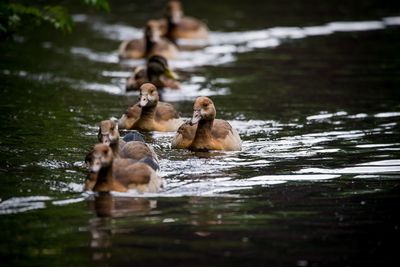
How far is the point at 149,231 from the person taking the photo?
475 inches

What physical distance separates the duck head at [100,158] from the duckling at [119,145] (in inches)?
40.8

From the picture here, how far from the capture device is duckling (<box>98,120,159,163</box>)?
15039mm

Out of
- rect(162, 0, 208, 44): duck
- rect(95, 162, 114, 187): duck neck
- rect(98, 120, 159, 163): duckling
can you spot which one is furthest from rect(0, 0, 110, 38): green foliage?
rect(162, 0, 208, 44): duck

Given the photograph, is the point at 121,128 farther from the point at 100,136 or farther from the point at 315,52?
the point at 315,52

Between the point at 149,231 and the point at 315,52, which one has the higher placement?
the point at 315,52

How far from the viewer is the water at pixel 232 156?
11.5 metres

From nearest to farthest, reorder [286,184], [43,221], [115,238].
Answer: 1. [115,238]
2. [43,221]
3. [286,184]

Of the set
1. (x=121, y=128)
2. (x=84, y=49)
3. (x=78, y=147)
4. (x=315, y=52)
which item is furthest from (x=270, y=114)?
(x=84, y=49)

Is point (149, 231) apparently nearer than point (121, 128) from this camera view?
Yes

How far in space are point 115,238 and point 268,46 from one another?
61.2ft

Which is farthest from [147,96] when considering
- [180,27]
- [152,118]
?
[180,27]

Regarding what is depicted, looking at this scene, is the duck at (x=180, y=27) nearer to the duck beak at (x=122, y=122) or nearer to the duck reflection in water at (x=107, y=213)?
the duck beak at (x=122, y=122)

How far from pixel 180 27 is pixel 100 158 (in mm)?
19518

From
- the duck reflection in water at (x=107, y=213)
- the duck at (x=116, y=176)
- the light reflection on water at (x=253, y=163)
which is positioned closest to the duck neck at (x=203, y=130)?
the light reflection on water at (x=253, y=163)
